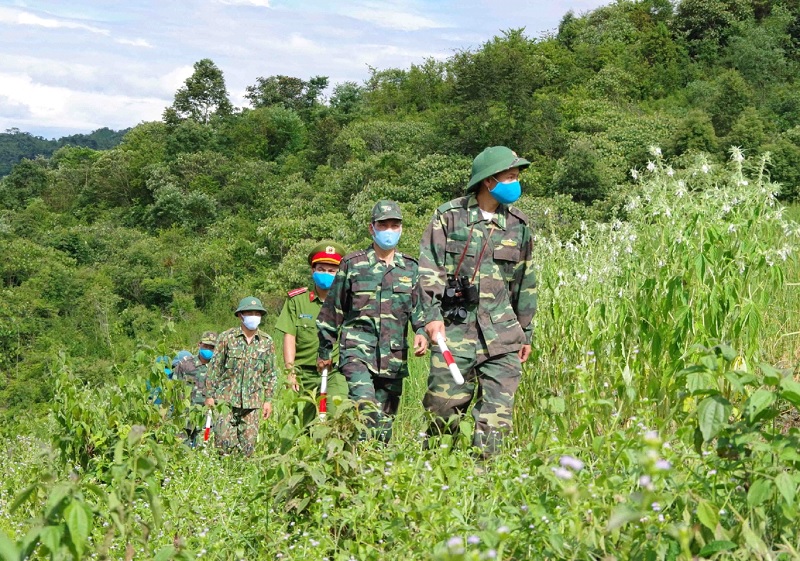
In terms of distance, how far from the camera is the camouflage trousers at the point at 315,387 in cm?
380

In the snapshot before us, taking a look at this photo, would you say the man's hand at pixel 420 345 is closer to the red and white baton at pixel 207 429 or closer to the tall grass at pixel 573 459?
the tall grass at pixel 573 459

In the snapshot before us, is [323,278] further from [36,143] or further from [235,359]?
[36,143]

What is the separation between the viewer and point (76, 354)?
101 feet

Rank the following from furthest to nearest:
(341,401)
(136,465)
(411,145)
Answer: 1. (411,145)
2. (341,401)
3. (136,465)

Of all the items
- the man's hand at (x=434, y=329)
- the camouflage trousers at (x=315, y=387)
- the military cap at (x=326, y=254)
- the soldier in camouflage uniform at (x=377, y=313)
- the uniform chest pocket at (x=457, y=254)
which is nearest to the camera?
the camouflage trousers at (x=315, y=387)

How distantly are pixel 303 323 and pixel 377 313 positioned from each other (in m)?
1.27

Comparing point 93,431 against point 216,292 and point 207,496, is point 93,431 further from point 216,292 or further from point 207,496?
point 216,292

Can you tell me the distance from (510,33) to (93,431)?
98.0ft

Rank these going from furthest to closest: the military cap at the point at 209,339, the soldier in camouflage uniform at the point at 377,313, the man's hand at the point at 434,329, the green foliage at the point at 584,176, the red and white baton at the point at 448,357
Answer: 1. the green foliage at the point at 584,176
2. the military cap at the point at 209,339
3. the soldier in camouflage uniform at the point at 377,313
4. the man's hand at the point at 434,329
5. the red and white baton at the point at 448,357

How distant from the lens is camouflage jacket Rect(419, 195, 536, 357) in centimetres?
489

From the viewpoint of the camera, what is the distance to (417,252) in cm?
2059

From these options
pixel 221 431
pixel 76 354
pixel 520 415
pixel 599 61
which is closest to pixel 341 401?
pixel 520 415

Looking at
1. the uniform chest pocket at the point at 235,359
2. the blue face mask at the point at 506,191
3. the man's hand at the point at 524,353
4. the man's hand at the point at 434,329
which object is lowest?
the uniform chest pocket at the point at 235,359

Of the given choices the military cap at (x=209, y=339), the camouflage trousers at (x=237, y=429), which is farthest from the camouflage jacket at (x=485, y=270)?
the military cap at (x=209, y=339)
